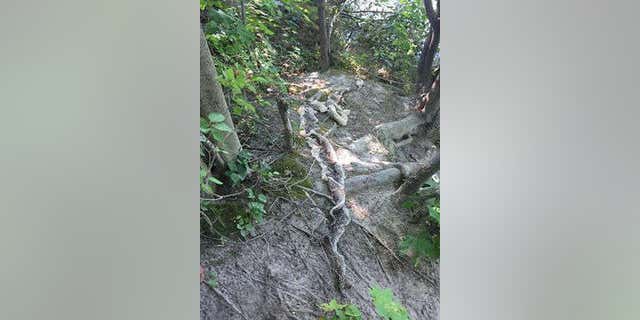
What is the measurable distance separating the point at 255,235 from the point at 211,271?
23cm

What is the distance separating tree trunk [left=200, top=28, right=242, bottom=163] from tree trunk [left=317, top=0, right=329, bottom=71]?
1.54ft

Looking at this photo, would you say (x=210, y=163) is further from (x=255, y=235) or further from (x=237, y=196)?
(x=255, y=235)

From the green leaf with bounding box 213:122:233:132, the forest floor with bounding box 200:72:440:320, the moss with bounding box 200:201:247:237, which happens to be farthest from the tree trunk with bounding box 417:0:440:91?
the moss with bounding box 200:201:247:237

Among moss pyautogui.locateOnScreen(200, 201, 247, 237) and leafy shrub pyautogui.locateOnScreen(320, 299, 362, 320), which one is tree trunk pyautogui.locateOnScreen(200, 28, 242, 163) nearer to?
moss pyautogui.locateOnScreen(200, 201, 247, 237)

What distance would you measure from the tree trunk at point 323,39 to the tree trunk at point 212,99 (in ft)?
1.54

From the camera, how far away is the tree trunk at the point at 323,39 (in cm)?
195

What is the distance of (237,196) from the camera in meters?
1.90

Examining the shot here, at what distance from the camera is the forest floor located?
1.84m
